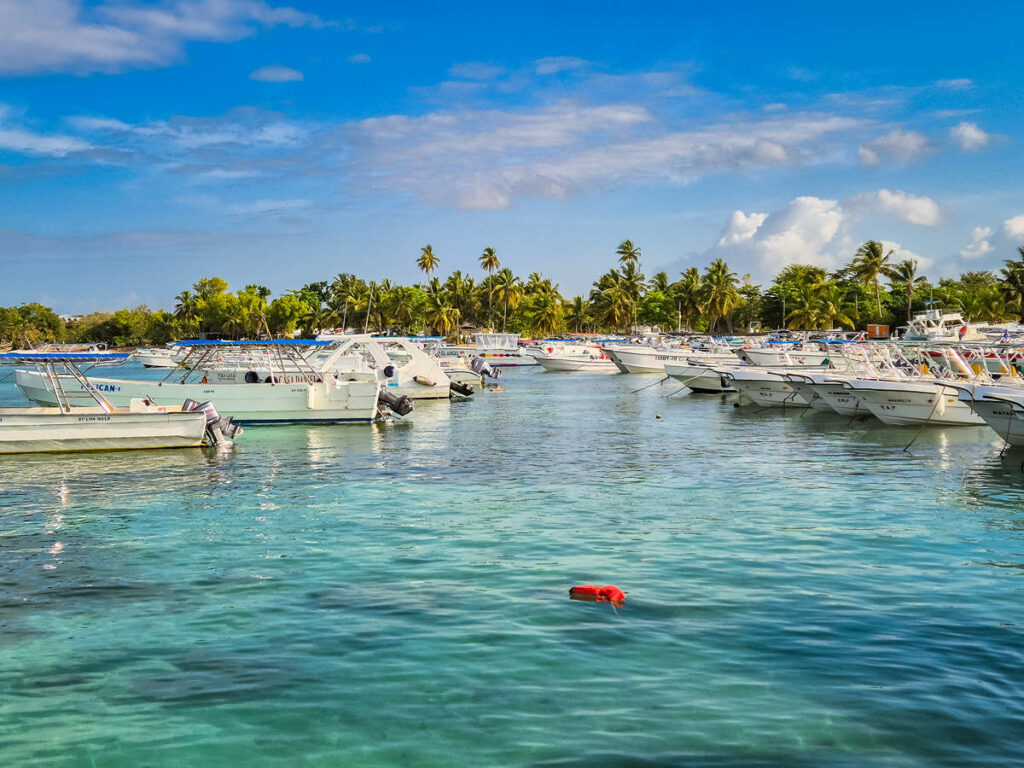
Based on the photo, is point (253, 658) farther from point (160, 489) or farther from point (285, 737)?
point (160, 489)

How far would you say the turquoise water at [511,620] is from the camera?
842 centimetres

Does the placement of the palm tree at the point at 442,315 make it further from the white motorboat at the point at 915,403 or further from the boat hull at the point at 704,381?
the white motorboat at the point at 915,403

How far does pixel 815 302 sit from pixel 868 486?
113130 millimetres

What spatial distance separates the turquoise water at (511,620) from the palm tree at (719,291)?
113348 millimetres

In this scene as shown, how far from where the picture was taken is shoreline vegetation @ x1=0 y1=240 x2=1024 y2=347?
12950 cm

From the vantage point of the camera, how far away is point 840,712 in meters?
8.80

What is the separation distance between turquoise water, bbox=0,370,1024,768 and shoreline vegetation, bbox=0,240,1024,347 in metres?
100

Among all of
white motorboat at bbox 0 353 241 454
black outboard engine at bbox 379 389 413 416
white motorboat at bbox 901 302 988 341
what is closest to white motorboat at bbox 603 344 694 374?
white motorboat at bbox 901 302 988 341

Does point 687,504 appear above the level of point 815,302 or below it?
below

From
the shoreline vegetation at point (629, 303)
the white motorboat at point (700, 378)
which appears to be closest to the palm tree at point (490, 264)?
the shoreline vegetation at point (629, 303)

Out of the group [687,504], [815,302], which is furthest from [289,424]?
[815,302]

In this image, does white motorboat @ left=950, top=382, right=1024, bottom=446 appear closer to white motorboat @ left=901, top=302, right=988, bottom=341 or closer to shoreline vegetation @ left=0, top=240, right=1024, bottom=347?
white motorboat @ left=901, top=302, right=988, bottom=341

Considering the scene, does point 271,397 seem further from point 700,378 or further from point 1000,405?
point 700,378

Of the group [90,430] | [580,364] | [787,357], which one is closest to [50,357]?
[90,430]
